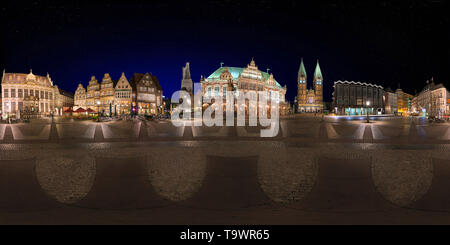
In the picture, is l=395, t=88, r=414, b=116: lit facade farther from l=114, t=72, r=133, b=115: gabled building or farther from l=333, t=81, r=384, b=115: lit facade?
l=114, t=72, r=133, b=115: gabled building

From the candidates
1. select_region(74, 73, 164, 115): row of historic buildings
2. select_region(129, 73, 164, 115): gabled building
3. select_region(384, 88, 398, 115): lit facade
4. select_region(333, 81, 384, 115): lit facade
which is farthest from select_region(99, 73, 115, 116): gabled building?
select_region(384, 88, 398, 115): lit facade

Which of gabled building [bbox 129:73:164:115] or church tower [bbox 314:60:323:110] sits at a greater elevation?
church tower [bbox 314:60:323:110]

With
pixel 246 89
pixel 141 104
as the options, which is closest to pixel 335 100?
pixel 246 89

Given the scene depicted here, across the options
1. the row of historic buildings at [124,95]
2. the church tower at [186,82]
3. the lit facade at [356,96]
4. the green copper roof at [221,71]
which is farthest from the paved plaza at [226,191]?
the lit facade at [356,96]

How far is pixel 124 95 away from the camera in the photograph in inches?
2990

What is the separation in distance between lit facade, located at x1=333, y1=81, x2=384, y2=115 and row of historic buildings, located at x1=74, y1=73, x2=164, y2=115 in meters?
116

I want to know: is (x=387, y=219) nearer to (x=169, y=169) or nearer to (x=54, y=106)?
(x=169, y=169)

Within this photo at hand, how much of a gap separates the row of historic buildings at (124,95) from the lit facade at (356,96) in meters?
116

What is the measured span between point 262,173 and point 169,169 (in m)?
2.93

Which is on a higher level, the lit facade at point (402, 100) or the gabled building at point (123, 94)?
the lit facade at point (402, 100)

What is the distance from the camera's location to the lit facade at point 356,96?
6152 inches

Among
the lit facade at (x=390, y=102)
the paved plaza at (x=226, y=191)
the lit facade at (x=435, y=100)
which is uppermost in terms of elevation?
the lit facade at (x=390, y=102)

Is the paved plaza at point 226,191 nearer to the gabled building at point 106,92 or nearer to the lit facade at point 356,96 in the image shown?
the gabled building at point 106,92

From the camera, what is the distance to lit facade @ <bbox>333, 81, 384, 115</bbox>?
15625 centimetres
